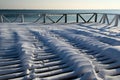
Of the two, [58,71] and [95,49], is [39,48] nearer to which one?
[95,49]

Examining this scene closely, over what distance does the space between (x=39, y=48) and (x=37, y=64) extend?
4.69 feet

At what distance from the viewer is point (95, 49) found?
205 inches

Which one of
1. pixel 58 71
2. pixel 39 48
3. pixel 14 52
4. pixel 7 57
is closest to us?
pixel 58 71

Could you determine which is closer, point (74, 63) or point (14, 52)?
point (74, 63)

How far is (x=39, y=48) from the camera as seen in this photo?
218 inches

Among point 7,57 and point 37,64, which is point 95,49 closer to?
point 37,64

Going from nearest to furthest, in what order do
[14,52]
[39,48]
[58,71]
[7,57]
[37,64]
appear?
[58,71]
[37,64]
[7,57]
[14,52]
[39,48]

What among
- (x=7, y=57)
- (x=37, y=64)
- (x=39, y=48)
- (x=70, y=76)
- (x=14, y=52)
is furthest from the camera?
(x=39, y=48)

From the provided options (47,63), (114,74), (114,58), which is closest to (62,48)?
(47,63)

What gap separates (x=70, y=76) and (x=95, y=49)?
6.07 ft

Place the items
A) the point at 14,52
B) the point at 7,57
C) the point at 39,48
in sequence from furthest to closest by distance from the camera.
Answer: the point at 39,48 → the point at 14,52 → the point at 7,57

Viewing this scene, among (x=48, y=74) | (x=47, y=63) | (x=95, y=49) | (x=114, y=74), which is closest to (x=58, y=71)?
(x=48, y=74)

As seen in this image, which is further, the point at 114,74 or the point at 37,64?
the point at 37,64

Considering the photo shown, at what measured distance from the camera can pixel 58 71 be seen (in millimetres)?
3781
